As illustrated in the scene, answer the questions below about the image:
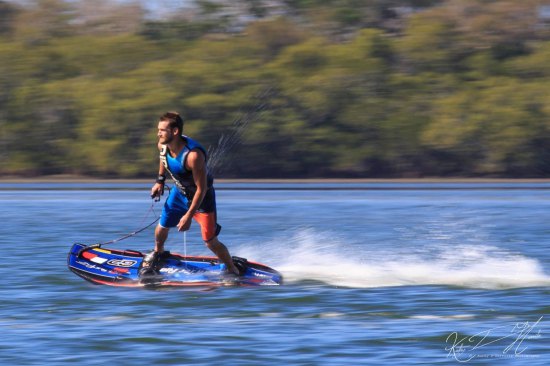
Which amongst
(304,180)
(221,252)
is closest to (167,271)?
(221,252)

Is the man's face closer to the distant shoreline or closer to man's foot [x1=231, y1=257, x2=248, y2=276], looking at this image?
man's foot [x1=231, y1=257, x2=248, y2=276]

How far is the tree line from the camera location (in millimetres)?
61188

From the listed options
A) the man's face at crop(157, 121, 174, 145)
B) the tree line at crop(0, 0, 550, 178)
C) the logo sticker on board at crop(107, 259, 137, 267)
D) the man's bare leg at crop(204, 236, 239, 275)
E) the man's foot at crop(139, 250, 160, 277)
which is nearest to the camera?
the man's face at crop(157, 121, 174, 145)

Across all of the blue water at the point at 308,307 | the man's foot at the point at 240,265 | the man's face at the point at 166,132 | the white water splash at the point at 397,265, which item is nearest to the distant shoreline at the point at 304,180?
the blue water at the point at 308,307

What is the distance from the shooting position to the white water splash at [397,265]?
13.7 m

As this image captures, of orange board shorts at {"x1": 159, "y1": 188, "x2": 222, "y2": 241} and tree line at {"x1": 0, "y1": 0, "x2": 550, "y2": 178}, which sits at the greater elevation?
orange board shorts at {"x1": 159, "y1": 188, "x2": 222, "y2": 241}

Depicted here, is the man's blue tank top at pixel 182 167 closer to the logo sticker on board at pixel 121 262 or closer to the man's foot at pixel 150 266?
the man's foot at pixel 150 266

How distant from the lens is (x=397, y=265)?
648 inches

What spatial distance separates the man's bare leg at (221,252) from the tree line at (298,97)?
46.8 meters

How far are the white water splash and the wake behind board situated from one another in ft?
2.27

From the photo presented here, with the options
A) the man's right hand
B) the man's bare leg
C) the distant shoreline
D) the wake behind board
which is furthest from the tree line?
the man's right hand

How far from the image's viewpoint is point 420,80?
66.9 metres

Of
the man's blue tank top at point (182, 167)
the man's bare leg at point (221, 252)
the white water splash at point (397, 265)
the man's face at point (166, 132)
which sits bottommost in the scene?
the white water splash at point (397, 265)

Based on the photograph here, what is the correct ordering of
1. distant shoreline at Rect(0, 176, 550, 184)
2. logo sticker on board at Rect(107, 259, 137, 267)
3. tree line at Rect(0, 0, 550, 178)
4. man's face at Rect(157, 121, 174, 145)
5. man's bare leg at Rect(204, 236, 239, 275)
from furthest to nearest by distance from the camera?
tree line at Rect(0, 0, 550, 178) → distant shoreline at Rect(0, 176, 550, 184) → logo sticker on board at Rect(107, 259, 137, 267) → man's bare leg at Rect(204, 236, 239, 275) → man's face at Rect(157, 121, 174, 145)
